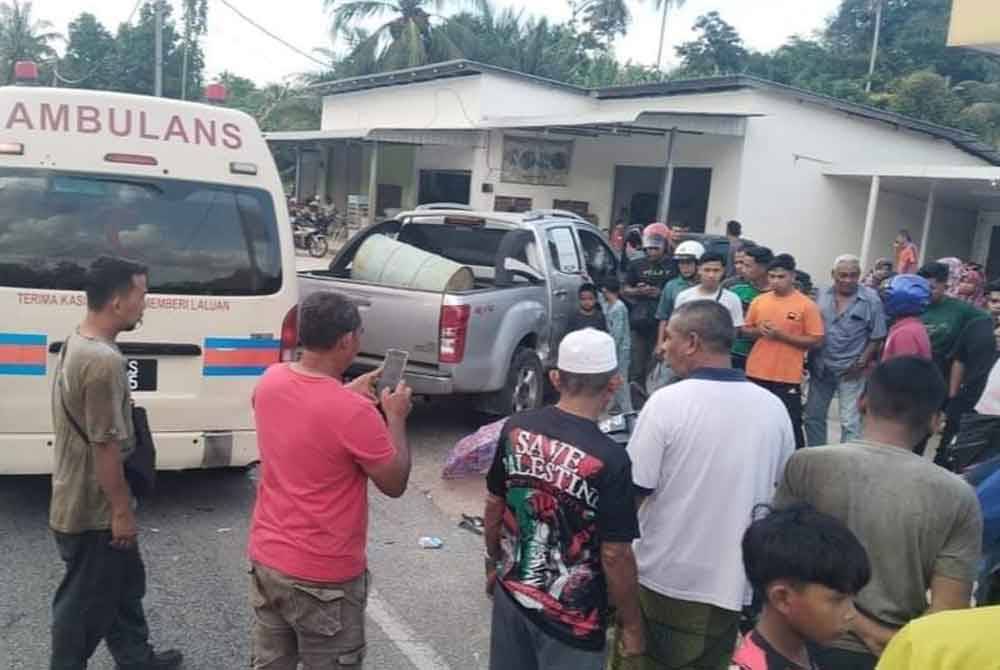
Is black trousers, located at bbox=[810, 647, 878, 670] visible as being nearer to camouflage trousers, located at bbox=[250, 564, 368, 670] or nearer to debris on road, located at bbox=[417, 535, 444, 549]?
camouflage trousers, located at bbox=[250, 564, 368, 670]

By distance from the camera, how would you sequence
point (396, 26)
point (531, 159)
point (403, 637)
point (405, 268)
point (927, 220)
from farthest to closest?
point (396, 26), point (531, 159), point (927, 220), point (405, 268), point (403, 637)

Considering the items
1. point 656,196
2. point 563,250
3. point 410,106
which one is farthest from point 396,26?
point 563,250

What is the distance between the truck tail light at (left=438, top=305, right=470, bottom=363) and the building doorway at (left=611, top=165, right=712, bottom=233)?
1291 centimetres

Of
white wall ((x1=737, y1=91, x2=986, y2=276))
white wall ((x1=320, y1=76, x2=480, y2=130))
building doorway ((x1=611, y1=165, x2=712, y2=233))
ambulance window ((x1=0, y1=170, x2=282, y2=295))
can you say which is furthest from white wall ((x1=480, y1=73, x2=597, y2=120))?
ambulance window ((x1=0, y1=170, x2=282, y2=295))

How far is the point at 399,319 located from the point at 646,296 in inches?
109

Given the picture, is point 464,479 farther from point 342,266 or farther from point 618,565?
point 618,565

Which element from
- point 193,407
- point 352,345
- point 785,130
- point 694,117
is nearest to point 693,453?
point 352,345

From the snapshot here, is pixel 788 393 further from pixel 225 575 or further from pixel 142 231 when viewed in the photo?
pixel 142 231

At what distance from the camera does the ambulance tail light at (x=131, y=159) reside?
17.0ft

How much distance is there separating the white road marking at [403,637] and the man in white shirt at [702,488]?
137 cm

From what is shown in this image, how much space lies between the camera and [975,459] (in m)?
5.01

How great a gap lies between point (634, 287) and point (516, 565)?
650 centimetres

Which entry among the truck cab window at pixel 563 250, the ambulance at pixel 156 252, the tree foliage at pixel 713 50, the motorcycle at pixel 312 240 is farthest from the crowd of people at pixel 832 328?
the tree foliage at pixel 713 50

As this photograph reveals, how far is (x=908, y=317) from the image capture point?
6.09 metres
